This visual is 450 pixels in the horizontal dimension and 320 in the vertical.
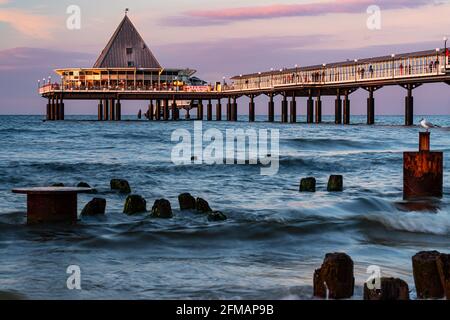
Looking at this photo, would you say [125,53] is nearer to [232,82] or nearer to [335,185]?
[232,82]

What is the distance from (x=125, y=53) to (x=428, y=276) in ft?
341

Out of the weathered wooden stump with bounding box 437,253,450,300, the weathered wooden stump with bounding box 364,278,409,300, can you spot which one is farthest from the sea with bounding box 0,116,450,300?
the weathered wooden stump with bounding box 364,278,409,300

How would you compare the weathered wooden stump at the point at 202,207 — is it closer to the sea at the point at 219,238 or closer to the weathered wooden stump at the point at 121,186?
the sea at the point at 219,238

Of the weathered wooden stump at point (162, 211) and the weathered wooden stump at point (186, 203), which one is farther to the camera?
the weathered wooden stump at point (186, 203)

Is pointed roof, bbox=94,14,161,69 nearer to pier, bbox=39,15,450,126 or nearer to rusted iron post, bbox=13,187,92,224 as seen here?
pier, bbox=39,15,450,126

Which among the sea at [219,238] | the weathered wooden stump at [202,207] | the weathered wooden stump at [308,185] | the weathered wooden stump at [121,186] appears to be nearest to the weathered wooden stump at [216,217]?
the sea at [219,238]

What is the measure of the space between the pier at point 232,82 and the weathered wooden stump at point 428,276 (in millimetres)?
42313

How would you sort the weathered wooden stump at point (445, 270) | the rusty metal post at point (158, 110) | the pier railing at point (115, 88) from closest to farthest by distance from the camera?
the weathered wooden stump at point (445, 270), the pier railing at point (115, 88), the rusty metal post at point (158, 110)

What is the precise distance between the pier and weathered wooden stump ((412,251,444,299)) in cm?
4231

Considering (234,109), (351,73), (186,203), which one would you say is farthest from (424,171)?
(234,109)

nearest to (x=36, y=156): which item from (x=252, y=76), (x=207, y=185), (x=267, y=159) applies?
(x=267, y=159)

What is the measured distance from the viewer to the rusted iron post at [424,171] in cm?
1711

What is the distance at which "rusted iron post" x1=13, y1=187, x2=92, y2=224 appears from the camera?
14.2 m
